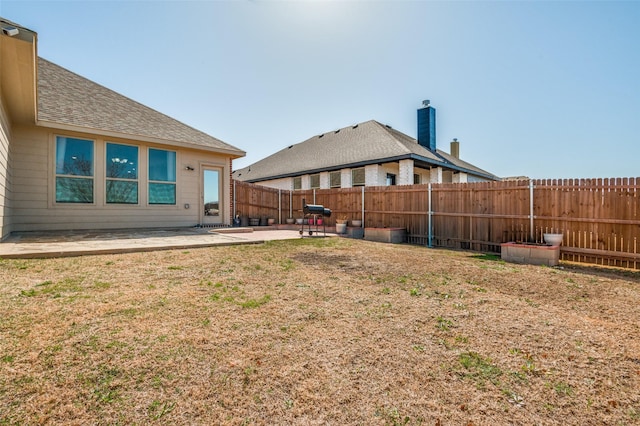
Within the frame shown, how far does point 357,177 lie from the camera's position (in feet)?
50.8

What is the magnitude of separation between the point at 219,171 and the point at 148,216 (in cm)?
305

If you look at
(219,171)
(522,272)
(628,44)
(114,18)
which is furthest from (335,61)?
(522,272)

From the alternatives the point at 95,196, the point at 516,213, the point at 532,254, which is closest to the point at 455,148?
the point at 516,213

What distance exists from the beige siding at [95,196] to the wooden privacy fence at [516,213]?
6.23 m

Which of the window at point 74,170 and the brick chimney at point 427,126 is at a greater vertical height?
the brick chimney at point 427,126

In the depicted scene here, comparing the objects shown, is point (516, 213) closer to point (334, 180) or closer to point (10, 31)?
point (334, 180)

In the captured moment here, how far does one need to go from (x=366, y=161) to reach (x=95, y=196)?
434 inches

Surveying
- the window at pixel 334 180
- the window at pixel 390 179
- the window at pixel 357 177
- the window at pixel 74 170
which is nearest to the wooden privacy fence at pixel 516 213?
the window at pixel 357 177

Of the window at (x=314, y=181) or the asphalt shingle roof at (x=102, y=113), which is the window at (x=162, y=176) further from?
the window at (x=314, y=181)

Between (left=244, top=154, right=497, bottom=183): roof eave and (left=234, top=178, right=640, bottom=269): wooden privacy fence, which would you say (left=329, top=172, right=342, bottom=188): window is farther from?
(left=234, top=178, right=640, bottom=269): wooden privacy fence

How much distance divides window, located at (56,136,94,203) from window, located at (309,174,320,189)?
11.2m

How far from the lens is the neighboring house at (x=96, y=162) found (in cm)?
753

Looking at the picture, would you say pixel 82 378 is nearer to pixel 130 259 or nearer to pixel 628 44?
pixel 130 259

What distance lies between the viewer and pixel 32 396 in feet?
5.25
